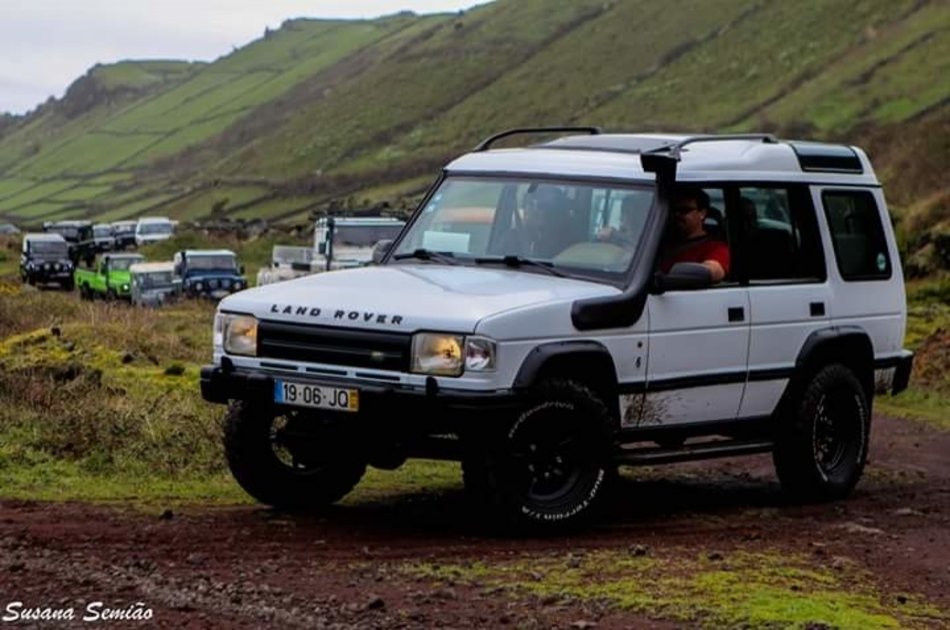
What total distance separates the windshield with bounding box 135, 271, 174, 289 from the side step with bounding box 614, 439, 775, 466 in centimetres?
3536

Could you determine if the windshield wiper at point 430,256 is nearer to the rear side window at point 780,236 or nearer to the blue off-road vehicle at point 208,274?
the rear side window at point 780,236

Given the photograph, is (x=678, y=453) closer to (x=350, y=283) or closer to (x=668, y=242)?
(x=668, y=242)

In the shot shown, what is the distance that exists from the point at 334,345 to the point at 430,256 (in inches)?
56.7

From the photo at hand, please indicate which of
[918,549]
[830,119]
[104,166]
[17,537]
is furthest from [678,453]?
[104,166]

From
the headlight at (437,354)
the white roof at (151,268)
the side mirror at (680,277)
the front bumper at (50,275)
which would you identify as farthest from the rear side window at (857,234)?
the front bumper at (50,275)

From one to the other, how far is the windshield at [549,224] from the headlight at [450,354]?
1290 millimetres

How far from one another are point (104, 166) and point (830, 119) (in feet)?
228

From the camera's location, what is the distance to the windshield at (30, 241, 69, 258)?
58531 millimetres

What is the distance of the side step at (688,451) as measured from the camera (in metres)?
10.3

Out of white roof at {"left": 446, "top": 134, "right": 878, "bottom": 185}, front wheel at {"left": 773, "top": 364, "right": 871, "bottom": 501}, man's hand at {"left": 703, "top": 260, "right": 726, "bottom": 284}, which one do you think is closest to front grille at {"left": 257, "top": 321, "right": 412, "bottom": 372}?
white roof at {"left": 446, "top": 134, "right": 878, "bottom": 185}

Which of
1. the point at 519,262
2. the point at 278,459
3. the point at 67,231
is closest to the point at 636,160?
the point at 519,262

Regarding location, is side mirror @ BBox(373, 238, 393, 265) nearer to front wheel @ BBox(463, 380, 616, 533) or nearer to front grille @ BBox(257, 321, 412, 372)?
front grille @ BBox(257, 321, 412, 372)

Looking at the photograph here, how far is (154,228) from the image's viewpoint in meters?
74.4

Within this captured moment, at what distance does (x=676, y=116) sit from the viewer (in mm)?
92750
